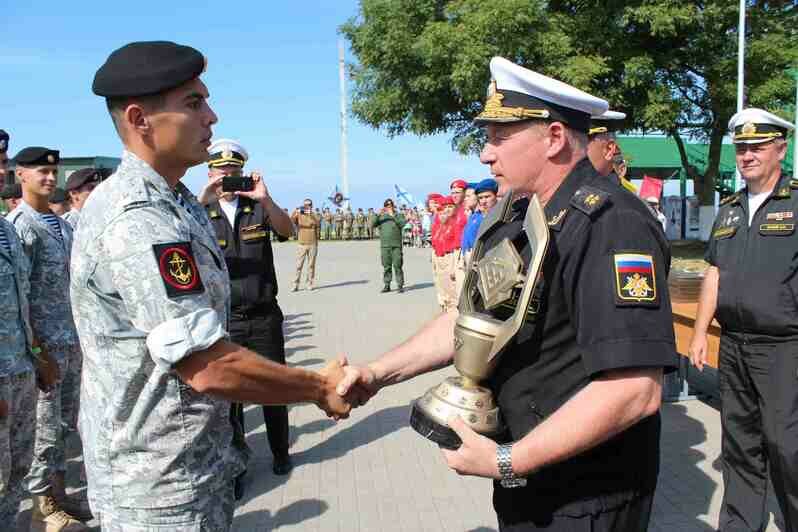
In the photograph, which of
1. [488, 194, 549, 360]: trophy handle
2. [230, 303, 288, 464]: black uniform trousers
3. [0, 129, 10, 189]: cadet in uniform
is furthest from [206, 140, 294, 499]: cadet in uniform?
[488, 194, 549, 360]: trophy handle

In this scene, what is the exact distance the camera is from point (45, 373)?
3.76 metres

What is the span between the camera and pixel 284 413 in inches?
195

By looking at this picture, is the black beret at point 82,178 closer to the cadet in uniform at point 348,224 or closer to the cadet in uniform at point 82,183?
the cadet in uniform at point 82,183

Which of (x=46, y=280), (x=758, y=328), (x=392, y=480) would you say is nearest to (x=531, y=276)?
(x=758, y=328)

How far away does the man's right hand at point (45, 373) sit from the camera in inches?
146

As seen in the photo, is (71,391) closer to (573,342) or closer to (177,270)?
(177,270)

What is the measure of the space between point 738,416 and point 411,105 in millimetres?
15918

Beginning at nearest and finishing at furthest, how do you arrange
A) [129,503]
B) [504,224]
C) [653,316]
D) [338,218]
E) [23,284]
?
[653,316]
[129,503]
[504,224]
[23,284]
[338,218]

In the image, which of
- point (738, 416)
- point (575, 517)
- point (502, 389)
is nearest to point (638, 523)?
point (575, 517)

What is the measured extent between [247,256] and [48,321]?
138 cm

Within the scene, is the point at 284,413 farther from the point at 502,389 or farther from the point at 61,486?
the point at 502,389

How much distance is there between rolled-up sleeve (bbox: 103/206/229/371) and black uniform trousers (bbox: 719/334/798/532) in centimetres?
301

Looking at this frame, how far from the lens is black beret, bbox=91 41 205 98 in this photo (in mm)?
1861

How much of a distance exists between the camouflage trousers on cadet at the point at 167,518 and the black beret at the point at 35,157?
3334mm
